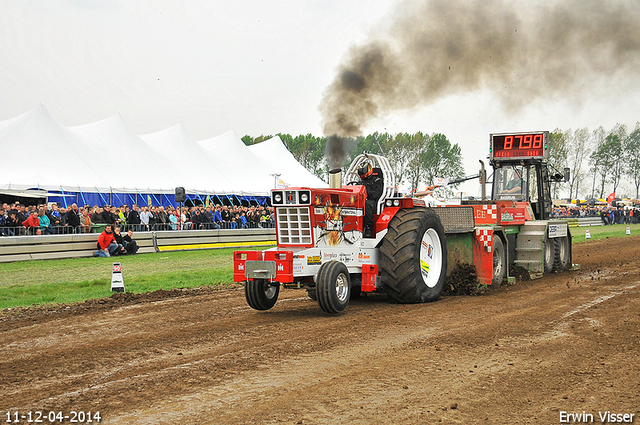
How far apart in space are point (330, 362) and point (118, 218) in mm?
18387

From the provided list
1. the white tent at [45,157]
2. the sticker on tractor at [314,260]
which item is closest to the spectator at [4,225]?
the white tent at [45,157]

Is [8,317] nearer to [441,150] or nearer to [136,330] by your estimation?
[136,330]

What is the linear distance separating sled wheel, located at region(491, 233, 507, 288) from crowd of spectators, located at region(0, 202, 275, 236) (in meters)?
13.8

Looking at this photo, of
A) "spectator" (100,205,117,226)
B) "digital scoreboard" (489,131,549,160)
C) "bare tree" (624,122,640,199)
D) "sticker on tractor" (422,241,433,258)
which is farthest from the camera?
"bare tree" (624,122,640,199)

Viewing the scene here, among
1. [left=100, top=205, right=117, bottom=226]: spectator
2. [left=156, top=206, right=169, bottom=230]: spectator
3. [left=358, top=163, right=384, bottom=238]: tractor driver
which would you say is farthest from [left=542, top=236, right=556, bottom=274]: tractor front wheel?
[left=156, top=206, right=169, bottom=230]: spectator

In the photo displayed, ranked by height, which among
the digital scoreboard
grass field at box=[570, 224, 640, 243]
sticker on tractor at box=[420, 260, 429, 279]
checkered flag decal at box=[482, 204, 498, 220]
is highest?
the digital scoreboard

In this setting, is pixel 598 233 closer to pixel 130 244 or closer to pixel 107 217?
pixel 130 244

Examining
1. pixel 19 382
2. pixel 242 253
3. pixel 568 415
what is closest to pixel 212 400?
pixel 19 382

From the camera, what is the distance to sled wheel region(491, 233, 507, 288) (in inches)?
453

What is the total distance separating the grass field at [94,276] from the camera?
1071 centimetres

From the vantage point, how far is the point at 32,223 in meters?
18.5

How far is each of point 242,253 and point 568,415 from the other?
5.15 metres

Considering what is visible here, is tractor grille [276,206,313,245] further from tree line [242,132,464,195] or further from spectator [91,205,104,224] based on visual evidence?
spectator [91,205,104,224]

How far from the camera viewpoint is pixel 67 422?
409 cm
